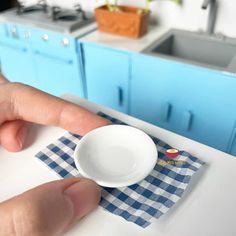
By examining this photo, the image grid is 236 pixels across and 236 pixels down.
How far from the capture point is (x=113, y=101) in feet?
5.78

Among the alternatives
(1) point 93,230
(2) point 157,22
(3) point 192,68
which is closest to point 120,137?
(1) point 93,230

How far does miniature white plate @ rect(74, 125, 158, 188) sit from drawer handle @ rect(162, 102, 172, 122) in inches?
33.3

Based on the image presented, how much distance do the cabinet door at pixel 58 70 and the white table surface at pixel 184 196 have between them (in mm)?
1046

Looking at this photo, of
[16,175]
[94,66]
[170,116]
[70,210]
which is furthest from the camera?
[94,66]

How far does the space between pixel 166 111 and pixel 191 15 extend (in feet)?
2.05

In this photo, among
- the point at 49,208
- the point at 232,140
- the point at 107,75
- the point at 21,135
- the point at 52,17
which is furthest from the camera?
the point at 52,17

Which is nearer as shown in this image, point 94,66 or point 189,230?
point 189,230

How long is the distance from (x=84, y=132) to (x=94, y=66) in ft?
3.28

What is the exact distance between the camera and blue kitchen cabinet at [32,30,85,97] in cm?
172

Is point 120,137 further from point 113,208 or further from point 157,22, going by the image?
point 157,22

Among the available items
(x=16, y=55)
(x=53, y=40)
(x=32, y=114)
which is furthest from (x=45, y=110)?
(x=16, y=55)

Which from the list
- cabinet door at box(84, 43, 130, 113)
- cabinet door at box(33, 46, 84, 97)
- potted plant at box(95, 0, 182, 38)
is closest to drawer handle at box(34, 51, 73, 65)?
cabinet door at box(33, 46, 84, 97)

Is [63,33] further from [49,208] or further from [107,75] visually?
[49,208]

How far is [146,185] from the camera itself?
63cm
